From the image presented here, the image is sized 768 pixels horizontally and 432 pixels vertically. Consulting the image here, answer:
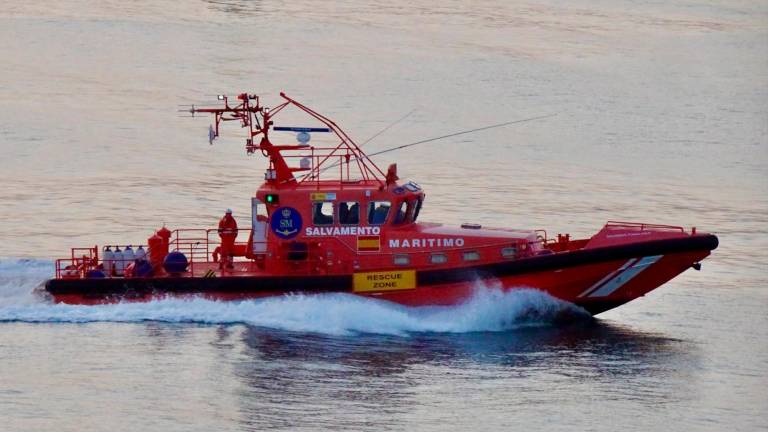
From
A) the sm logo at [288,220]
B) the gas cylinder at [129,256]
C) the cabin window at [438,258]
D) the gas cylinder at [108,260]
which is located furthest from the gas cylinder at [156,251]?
the cabin window at [438,258]

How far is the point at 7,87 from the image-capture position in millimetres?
51000

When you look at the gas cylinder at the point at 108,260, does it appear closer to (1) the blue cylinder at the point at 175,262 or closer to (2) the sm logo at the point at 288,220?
(1) the blue cylinder at the point at 175,262

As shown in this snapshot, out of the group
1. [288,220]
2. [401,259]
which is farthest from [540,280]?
[288,220]

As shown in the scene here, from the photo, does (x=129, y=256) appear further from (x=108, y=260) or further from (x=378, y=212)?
(x=378, y=212)

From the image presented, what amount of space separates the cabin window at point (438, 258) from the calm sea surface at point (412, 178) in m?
0.85

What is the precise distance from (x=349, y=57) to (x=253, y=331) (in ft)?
99.9

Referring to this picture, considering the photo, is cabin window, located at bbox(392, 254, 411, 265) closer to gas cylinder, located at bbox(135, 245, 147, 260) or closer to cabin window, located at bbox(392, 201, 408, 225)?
cabin window, located at bbox(392, 201, 408, 225)

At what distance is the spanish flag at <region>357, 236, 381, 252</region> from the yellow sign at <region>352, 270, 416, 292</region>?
0.43 metres

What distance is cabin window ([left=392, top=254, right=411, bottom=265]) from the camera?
27.2 meters

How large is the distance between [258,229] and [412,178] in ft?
43.8

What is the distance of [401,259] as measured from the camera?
27250 millimetres

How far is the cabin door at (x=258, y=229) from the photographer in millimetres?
27672

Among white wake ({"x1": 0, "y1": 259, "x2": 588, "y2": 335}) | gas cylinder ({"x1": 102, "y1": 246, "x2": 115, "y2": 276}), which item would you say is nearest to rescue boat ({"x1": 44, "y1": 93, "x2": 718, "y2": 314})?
white wake ({"x1": 0, "y1": 259, "x2": 588, "y2": 335})

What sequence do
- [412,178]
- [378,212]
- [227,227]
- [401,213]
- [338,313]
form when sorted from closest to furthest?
[338,313] < [378,212] < [401,213] < [227,227] < [412,178]
